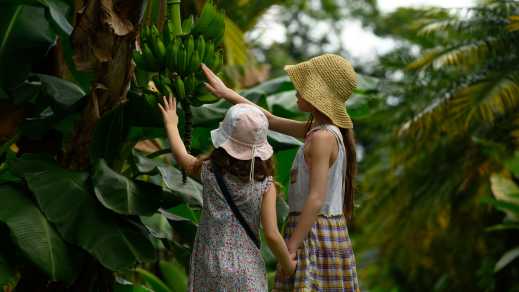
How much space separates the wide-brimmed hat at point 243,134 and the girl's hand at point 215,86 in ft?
1.30

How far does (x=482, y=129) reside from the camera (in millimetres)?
10820

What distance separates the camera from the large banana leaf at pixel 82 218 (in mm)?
4188

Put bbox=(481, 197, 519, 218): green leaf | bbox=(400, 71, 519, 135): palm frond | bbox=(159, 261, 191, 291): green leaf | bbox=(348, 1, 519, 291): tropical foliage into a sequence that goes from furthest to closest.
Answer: bbox=(348, 1, 519, 291): tropical foliage
bbox=(400, 71, 519, 135): palm frond
bbox=(481, 197, 519, 218): green leaf
bbox=(159, 261, 191, 291): green leaf

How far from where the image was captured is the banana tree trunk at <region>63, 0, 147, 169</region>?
423cm

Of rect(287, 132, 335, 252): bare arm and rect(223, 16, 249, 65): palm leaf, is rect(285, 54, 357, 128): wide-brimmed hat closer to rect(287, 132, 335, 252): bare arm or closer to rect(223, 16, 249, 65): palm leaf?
rect(287, 132, 335, 252): bare arm

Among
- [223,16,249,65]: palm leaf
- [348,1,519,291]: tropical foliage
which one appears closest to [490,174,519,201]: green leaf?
[348,1,519,291]: tropical foliage

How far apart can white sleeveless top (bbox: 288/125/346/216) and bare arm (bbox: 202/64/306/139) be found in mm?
312

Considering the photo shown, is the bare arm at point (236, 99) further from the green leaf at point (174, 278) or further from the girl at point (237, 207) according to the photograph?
the green leaf at point (174, 278)

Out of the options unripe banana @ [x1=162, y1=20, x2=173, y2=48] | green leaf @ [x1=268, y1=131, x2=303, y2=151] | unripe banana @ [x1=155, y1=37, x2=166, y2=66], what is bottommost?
green leaf @ [x1=268, y1=131, x2=303, y2=151]

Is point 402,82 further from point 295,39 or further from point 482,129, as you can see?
point 295,39

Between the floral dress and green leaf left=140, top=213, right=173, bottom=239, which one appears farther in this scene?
green leaf left=140, top=213, right=173, bottom=239

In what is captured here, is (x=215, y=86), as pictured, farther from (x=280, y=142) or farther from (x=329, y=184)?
(x=280, y=142)

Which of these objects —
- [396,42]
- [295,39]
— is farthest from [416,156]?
[295,39]

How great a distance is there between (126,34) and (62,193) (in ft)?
2.54
